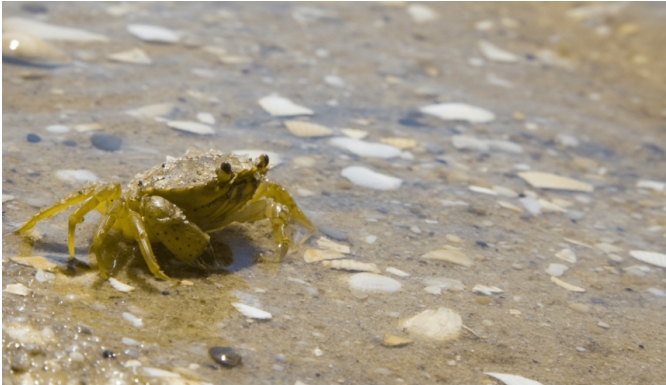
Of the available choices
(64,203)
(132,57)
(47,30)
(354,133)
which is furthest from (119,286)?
(47,30)

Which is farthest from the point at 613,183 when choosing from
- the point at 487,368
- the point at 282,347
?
the point at 282,347

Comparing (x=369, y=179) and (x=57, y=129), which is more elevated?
(x=57, y=129)

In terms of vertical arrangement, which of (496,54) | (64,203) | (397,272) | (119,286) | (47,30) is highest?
(47,30)

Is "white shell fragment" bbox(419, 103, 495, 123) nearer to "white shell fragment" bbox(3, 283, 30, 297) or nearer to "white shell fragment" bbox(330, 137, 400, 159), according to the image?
"white shell fragment" bbox(330, 137, 400, 159)

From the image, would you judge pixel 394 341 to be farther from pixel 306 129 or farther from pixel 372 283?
pixel 306 129

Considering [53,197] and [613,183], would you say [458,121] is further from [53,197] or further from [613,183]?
[53,197]
